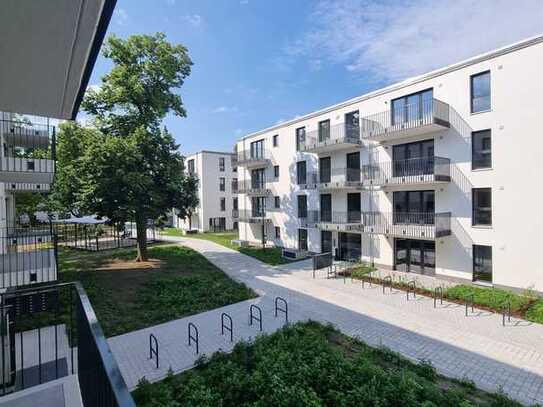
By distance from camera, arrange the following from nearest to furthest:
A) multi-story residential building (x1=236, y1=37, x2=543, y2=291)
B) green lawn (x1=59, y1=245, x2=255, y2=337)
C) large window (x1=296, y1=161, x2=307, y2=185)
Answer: green lawn (x1=59, y1=245, x2=255, y2=337)
multi-story residential building (x1=236, y1=37, x2=543, y2=291)
large window (x1=296, y1=161, x2=307, y2=185)

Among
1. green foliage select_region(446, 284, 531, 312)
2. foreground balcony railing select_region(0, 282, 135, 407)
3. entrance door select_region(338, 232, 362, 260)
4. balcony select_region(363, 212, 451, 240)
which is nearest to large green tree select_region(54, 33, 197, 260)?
foreground balcony railing select_region(0, 282, 135, 407)

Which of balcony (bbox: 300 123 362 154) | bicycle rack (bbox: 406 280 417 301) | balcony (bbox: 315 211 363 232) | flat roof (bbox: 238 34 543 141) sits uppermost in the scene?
flat roof (bbox: 238 34 543 141)

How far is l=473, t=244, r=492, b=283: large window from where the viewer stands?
13.9m

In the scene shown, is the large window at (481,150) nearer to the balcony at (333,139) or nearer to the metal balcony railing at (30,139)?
the balcony at (333,139)

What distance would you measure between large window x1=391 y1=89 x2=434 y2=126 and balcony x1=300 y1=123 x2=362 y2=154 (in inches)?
100

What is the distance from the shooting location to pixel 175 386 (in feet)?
22.5

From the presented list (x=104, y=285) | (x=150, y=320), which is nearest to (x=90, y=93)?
(x=104, y=285)

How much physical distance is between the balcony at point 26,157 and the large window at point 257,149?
1652cm

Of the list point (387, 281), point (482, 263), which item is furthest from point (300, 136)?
point (482, 263)

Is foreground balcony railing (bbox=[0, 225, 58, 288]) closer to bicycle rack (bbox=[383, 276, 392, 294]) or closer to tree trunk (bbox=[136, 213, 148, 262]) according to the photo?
tree trunk (bbox=[136, 213, 148, 262])

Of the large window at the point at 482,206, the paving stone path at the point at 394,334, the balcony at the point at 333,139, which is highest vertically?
the balcony at the point at 333,139

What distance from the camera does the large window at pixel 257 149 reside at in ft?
91.0

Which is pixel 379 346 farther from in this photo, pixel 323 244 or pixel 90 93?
pixel 90 93

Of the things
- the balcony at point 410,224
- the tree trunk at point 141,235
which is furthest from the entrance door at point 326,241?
the tree trunk at point 141,235
